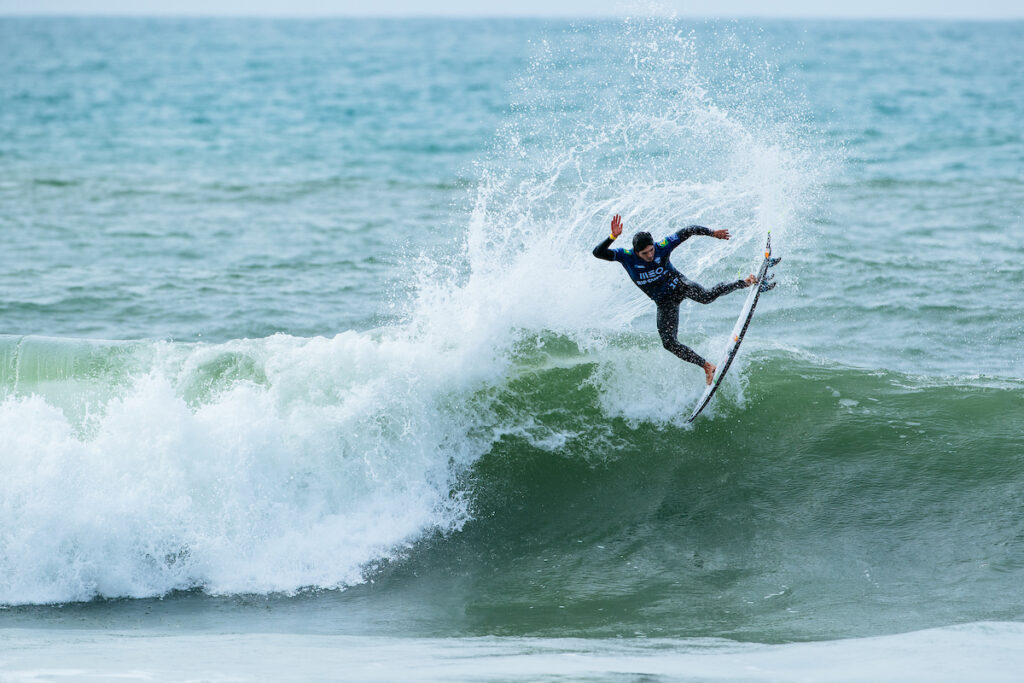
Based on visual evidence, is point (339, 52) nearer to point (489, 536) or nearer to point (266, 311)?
point (266, 311)

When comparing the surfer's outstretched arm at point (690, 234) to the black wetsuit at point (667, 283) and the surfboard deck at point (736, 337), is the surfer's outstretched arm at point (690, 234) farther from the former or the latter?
the surfboard deck at point (736, 337)

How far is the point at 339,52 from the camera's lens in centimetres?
8744

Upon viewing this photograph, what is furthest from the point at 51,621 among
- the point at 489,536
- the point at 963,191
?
the point at 963,191

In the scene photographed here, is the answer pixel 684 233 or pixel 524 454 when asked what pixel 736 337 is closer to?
pixel 684 233

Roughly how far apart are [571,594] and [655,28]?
723 cm

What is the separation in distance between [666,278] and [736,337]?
3.40ft

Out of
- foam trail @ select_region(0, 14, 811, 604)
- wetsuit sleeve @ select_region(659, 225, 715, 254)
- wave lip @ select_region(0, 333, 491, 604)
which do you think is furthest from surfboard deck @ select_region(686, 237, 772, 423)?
wave lip @ select_region(0, 333, 491, 604)

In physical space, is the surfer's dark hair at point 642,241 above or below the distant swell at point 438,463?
above

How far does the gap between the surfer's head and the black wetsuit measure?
2.0 inches

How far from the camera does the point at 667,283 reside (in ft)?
30.7

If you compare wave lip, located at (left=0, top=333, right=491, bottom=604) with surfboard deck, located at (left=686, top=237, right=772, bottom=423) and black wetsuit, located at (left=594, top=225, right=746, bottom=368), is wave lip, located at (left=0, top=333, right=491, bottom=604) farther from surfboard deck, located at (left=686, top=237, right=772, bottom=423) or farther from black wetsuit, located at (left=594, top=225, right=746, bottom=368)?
surfboard deck, located at (left=686, top=237, right=772, bottom=423)

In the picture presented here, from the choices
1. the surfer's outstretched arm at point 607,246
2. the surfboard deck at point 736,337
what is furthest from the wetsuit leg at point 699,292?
the surfer's outstretched arm at point 607,246

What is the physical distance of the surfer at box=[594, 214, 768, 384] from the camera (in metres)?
8.98

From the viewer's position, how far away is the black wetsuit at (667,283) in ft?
29.6
